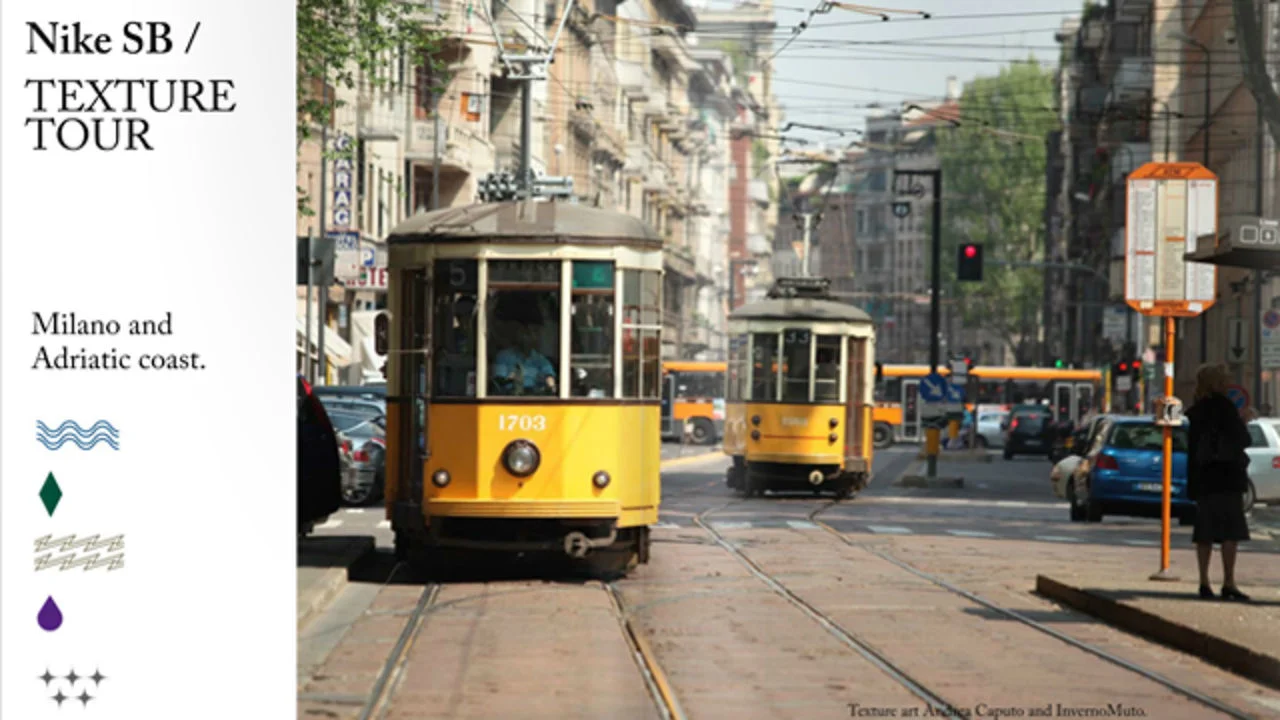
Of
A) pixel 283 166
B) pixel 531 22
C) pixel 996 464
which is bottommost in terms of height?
pixel 996 464

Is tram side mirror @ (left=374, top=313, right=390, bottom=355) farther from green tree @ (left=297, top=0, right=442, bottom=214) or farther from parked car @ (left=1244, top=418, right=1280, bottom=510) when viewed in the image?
parked car @ (left=1244, top=418, right=1280, bottom=510)

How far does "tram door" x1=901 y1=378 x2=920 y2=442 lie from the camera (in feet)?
249

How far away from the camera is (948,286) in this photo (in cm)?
11206

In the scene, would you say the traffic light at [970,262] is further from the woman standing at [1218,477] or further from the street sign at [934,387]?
the woman standing at [1218,477]

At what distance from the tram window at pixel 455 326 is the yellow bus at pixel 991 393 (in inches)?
2280

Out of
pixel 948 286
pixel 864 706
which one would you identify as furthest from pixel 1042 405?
pixel 864 706

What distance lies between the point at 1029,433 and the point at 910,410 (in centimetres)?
805

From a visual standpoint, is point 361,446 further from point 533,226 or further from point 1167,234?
point 1167,234

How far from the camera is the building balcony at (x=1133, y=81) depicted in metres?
Result: 74.4

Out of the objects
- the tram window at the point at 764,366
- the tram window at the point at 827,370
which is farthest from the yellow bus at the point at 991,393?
the tram window at the point at 827,370

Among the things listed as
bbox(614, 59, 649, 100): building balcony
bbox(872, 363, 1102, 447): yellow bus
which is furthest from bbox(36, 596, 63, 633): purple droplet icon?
bbox(872, 363, 1102, 447): yellow bus

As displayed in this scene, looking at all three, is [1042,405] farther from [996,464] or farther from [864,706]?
[864,706]

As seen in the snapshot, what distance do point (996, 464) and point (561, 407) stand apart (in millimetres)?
48030

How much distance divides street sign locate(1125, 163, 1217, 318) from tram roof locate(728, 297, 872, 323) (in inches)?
639
